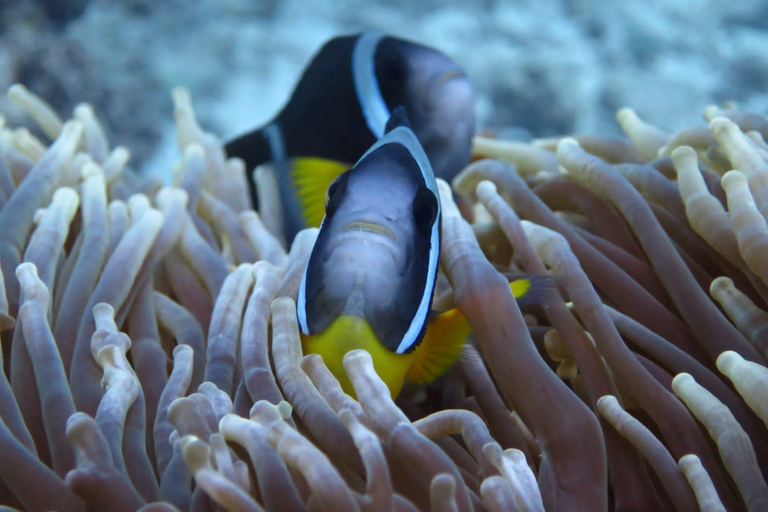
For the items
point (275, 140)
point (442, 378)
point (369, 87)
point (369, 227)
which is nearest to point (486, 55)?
point (275, 140)

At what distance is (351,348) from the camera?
0.71 m

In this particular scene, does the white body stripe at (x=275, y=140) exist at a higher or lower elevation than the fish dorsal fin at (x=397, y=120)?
higher

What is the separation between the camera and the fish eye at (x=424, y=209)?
74 cm

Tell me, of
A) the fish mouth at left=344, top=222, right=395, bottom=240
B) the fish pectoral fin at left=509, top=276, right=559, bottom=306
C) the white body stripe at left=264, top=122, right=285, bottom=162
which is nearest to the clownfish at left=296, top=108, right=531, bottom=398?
the fish mouth at left=344, top=222, right=395, bottom=240

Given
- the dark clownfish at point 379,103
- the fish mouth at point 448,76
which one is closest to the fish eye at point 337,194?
the dark clownfish at point 379,103

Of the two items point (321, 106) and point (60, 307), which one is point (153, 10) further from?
point (60, 307)

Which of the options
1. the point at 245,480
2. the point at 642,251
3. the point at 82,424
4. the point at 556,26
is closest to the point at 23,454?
the point at 82,424

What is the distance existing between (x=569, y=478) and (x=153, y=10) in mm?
2977

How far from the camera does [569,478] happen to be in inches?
26.0

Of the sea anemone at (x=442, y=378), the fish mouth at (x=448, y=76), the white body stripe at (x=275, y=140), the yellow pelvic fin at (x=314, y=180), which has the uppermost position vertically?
the fish mouth at (x=448, y=76)

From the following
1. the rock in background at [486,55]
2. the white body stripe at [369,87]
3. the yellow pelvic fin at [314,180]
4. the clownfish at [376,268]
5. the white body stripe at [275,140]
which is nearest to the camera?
the clownfish at [376,268]

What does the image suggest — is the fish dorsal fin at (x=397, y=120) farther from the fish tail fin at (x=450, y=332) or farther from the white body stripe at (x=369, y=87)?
the white body stripe at (x=369, y=87)

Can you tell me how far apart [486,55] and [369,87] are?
7.40ft

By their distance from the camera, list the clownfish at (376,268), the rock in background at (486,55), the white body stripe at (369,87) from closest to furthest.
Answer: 1. the clownfish at (376,268)
2. the white body stripe at (369,87)
3. the rock in background at (486,55)
